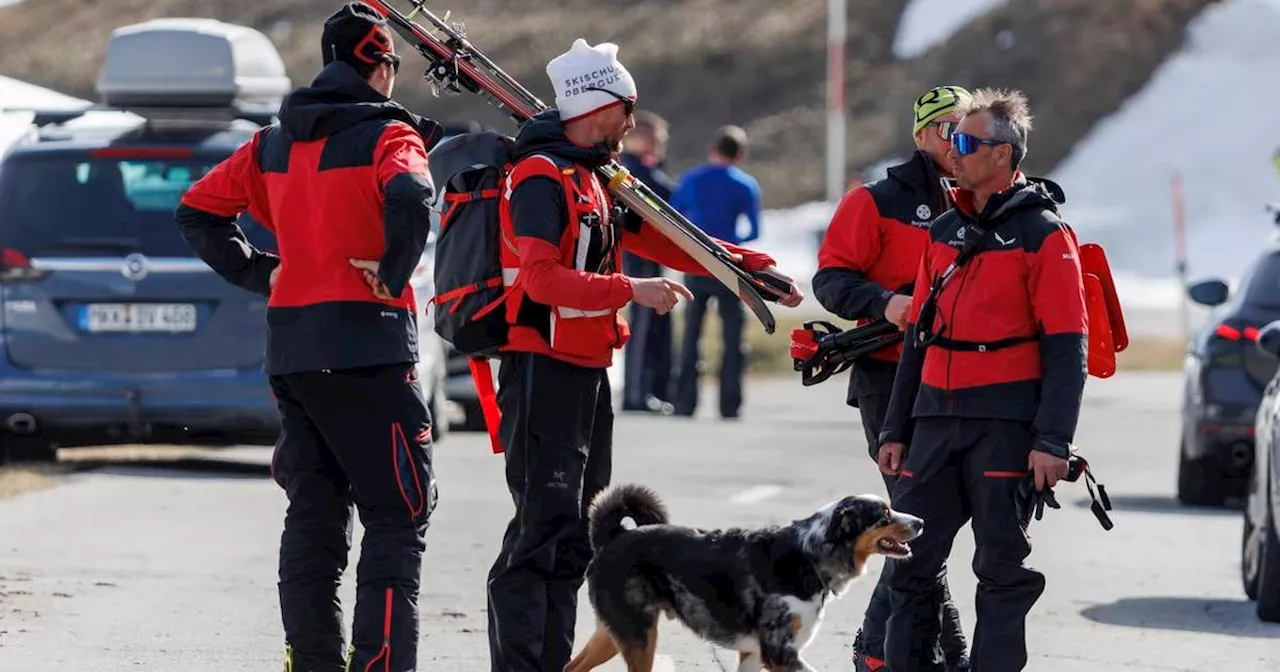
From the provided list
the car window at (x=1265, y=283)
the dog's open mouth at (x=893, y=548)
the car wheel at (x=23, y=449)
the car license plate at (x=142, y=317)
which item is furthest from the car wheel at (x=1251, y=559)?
the car wheel at (x=23, y=449)

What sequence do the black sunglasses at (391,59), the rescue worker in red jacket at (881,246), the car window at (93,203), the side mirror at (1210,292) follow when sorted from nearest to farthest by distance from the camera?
1. the black sunglasses at (391,59)
2. the rescue worker in red jacket at (881,246)
3. the car window at (93,203)
4. the side mirror at (1210,292)

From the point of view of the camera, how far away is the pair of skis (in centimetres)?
752

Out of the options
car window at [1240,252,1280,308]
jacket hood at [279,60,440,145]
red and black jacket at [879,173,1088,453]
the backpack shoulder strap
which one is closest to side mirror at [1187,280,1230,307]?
car window at [1240,252,1280,308]

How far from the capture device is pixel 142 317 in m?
13.1

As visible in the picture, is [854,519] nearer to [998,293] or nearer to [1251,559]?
[998,293]

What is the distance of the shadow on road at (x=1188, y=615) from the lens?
1008 cm

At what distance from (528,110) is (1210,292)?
690cm

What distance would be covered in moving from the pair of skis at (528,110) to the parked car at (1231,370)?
21.4 feet

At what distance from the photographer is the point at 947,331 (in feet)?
23.7

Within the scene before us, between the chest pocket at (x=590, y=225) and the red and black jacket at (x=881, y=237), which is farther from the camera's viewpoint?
the red and black jacket at (x=881, y=237)

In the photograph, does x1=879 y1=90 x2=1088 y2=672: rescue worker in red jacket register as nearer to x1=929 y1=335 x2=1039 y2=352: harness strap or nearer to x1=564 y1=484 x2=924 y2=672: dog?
x1=929 y1=335 x2=1039 y2=352: harness strap

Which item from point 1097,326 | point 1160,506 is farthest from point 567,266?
point 1160,506

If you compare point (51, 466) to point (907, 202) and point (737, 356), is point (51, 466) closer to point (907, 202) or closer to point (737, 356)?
point (737, 356)

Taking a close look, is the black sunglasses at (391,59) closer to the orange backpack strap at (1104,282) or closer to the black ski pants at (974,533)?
the black ski pants at (974,533)
